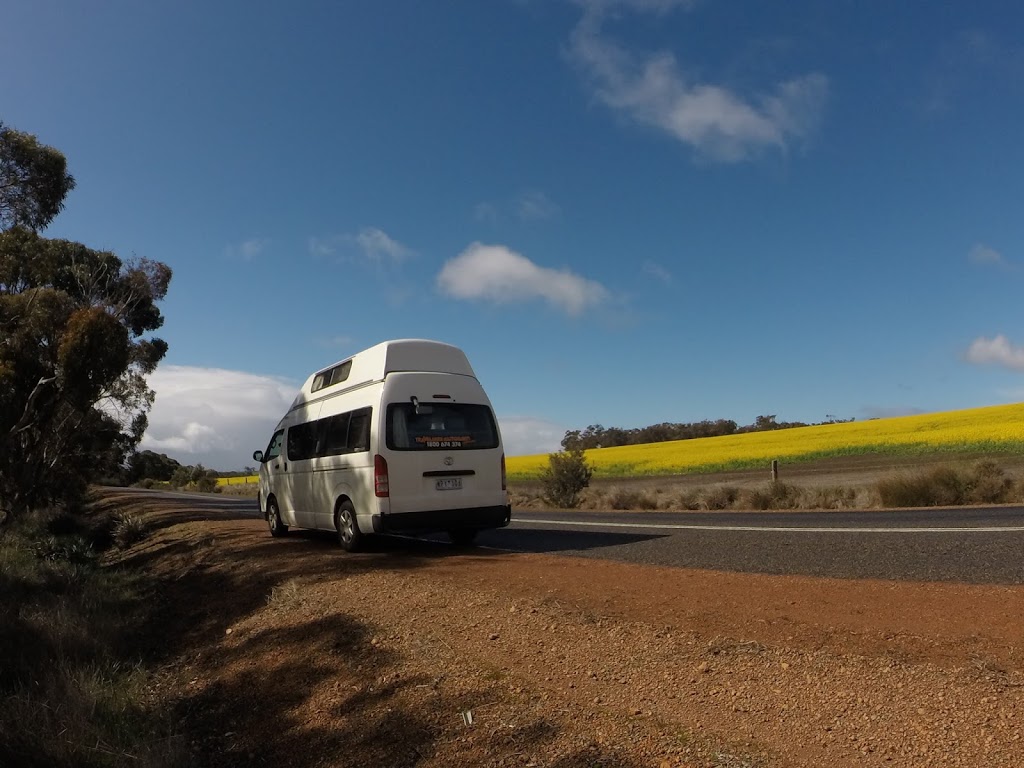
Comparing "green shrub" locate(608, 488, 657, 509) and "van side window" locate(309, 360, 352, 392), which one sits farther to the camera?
"green shrub" locate(608, 488, 657, 509)

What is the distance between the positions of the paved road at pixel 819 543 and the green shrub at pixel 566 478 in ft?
33.0

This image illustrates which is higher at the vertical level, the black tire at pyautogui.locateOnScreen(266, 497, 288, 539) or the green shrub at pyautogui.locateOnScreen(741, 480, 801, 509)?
the black tire at pyautogui.locateOnScreen(266, 497, 288, 539)

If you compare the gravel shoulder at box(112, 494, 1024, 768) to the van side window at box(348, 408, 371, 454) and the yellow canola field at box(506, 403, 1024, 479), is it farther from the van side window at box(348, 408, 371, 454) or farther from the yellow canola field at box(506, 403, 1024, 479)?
the yellow canola field at box(506, 403, 1024, 479)

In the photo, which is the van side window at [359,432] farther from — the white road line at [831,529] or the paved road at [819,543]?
the white road line at [831,529]

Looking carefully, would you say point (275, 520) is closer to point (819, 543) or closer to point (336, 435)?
point (336, 435)

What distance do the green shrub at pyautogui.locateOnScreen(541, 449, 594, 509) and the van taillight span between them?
15428 mm

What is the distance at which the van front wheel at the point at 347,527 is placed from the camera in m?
9.59

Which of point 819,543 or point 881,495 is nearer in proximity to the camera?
point 819,543

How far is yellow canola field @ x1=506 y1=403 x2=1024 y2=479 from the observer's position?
33.2m

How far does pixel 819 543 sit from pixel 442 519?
4888mm

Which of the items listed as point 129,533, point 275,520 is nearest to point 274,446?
point 275,520

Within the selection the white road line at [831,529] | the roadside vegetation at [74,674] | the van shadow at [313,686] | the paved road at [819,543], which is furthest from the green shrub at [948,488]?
the roadside vegetation at [74,674]

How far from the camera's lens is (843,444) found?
3916cm

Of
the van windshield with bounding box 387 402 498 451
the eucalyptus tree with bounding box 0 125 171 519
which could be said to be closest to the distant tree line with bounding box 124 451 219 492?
the eucalyptus tree with bounding box 0 125 171 519
